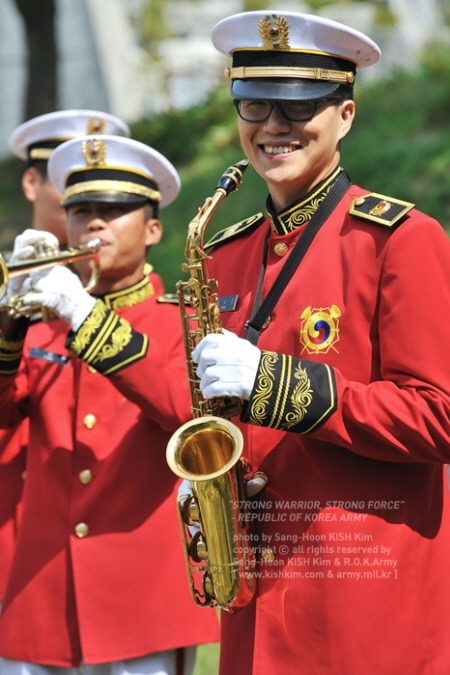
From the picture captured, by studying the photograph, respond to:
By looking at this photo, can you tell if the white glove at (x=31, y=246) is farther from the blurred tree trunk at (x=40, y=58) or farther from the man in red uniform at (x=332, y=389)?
the blurred tree trunk at (x=40, y=58)

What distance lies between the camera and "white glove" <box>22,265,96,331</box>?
4473 millimetres

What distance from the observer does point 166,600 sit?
472cm

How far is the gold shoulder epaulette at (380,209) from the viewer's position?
142 inches

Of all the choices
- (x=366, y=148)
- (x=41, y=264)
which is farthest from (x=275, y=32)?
(x=366, y=148)

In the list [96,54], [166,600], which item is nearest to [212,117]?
[96,54]

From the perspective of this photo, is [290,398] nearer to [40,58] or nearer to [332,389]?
[332,389]

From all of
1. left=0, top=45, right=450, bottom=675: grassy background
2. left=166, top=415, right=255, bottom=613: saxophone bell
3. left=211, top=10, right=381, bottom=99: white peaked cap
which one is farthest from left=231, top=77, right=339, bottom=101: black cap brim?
left=0, top=45, right=450, bottom=675: grassy background

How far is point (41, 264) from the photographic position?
4828mm

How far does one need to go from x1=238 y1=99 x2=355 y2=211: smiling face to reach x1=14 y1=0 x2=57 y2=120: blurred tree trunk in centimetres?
1231

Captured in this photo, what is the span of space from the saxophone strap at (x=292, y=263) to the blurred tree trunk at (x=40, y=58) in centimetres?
1234

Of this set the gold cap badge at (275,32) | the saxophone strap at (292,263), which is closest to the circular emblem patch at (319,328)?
the saxophone strap at (292,263)

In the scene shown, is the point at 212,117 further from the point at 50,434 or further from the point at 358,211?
the point at 358,211

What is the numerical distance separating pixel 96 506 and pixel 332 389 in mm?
1583

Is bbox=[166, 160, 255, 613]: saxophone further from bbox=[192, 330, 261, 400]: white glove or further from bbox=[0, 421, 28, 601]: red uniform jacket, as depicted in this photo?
bbox=[0, 421, 28, 601]: red uniform jacket
